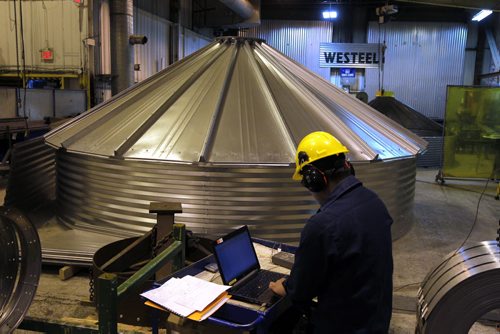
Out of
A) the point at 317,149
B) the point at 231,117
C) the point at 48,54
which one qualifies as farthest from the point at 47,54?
the point at 317,149

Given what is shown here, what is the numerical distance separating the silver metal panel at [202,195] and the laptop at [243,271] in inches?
69.6

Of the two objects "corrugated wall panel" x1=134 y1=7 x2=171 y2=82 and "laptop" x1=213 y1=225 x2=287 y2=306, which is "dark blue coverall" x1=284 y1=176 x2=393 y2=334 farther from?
"corrugated wall panel" x1=134 y1=7 x2=171 y2=82

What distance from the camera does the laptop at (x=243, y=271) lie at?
91.7 inches

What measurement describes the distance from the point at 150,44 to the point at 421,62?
10.4 meters

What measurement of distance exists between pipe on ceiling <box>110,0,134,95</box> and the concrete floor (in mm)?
5819

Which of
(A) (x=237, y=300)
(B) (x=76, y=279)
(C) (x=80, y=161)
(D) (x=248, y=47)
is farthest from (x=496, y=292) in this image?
(D) (x=248, y=47)

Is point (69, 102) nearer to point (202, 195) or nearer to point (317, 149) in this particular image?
point (202, 195)

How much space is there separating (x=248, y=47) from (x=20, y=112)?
4022 millimetres

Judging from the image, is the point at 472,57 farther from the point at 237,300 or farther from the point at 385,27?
the point at 237,300

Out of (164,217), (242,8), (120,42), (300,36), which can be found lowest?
(164,217)

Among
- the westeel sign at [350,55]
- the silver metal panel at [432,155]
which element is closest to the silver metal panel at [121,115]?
the silver metal panel at [432,155]

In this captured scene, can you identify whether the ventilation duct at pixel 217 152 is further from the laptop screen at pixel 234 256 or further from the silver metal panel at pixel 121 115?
the laptop screen at pixel 234 256

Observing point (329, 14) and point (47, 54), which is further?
point (329, 14)

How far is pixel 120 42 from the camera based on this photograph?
361 inches
